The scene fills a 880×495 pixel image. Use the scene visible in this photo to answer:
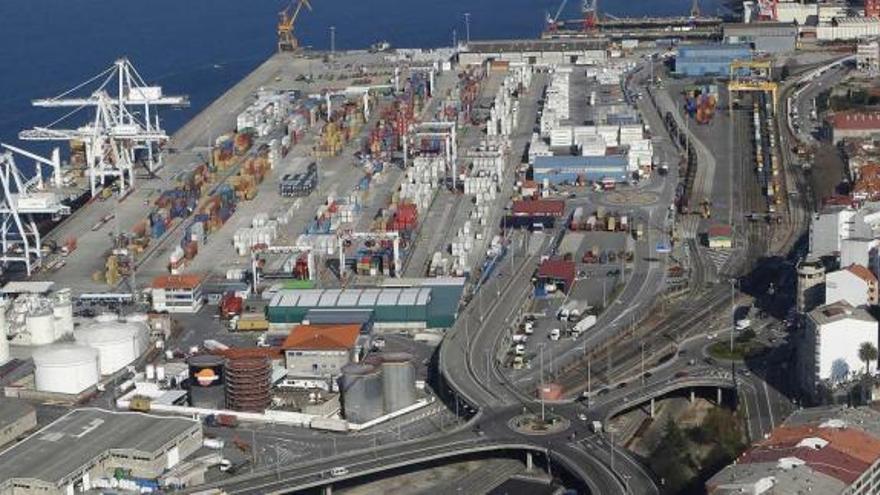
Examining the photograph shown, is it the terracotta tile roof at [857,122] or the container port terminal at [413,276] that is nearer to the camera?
the container port terminal at [413,276]

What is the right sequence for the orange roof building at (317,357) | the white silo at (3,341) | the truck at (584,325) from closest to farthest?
the orange roof building at (317,357) → the white silo at (3,341) → the truck at (584,325)

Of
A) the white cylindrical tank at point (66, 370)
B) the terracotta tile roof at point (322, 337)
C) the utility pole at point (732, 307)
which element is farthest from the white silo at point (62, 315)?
the utility pole at point (732, 307)

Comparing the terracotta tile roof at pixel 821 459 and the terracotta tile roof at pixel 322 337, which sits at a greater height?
the terracotta tile roof at pixel 322 337

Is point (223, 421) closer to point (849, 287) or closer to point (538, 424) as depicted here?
point (538, 424)

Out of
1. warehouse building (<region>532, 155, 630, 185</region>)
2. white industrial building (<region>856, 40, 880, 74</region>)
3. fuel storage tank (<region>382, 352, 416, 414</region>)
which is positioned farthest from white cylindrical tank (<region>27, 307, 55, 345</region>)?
white industrial building (<region>856, 40, 880, 74</region>)

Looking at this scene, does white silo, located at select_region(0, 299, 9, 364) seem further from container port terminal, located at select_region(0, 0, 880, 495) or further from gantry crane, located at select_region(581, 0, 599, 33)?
gantry crane, located at select_region(581, 0, 599, 33)

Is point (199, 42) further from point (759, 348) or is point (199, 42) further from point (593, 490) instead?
point (593, 490)

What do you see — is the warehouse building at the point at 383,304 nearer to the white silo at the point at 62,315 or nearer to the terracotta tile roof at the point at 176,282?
the terracotta tile roof at the point at 176,282
